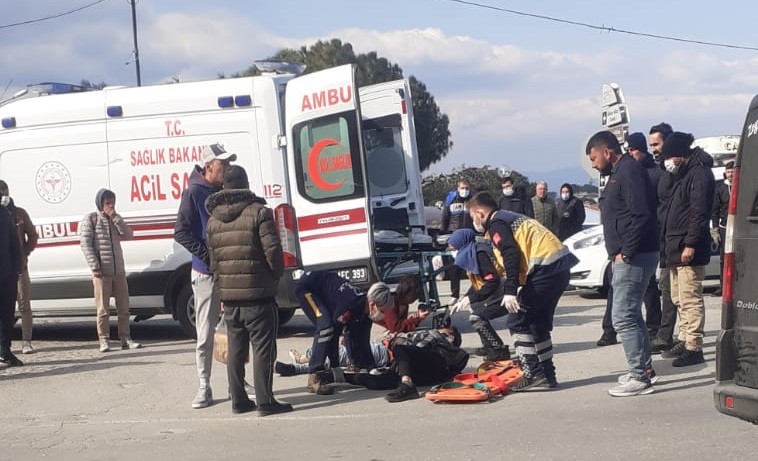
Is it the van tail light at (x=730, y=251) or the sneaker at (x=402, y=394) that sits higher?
the van tail light at (x=730, y=251)

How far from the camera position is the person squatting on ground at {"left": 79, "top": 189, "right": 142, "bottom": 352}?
11203mm

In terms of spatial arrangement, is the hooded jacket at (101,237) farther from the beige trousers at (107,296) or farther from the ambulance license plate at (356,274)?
the ambulance license plate at (356,274)

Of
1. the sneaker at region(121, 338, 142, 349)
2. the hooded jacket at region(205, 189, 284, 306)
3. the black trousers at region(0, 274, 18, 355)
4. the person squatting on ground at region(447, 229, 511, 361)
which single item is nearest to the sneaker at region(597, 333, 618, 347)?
the person squatting on ground at region(447, 229, 511, 361)

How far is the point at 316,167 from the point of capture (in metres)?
11.1

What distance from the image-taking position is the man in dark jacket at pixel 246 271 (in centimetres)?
763

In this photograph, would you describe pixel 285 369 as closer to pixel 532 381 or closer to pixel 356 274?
pixel 356 274

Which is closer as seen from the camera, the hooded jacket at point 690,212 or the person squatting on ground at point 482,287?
the hooded jacket at point 690,212

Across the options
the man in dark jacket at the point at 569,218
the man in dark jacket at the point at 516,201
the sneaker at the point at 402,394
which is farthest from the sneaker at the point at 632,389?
the man in dark jacket at the point at 569,218

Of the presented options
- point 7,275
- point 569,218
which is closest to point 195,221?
point 7,275

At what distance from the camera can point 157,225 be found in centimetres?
1161

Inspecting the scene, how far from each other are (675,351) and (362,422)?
316 cm

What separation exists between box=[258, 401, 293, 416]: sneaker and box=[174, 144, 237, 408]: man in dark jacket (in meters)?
0.72

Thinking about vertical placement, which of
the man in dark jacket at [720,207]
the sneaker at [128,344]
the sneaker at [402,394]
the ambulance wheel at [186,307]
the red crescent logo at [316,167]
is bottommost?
the sneaker at [402,394]

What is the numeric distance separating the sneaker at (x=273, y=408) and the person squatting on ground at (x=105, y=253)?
4.11 m
